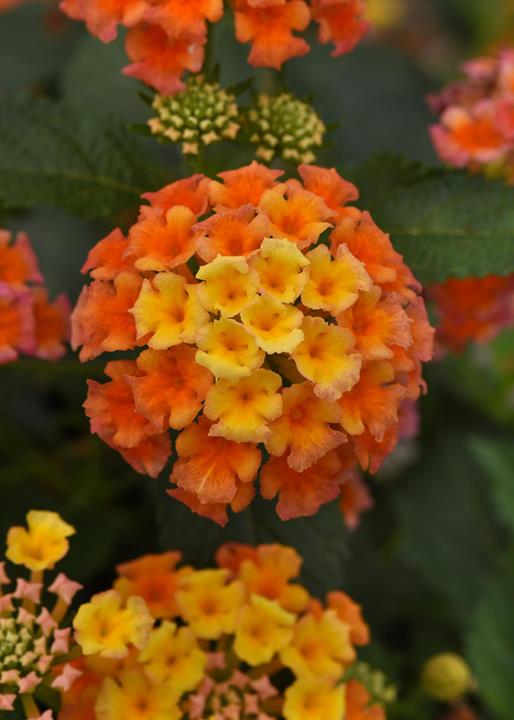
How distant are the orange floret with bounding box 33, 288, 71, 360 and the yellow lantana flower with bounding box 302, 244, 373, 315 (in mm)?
320

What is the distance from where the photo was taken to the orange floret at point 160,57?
0.81 meters

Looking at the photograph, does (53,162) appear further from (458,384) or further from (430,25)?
(430,25)

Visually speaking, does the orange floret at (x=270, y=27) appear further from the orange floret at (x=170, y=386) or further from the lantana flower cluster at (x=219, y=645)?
the lantana flower cluster at (x=219, y=645)

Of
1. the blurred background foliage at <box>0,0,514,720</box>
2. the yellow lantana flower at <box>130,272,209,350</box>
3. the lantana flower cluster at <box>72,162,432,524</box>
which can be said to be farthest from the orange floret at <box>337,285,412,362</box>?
the blurred background foliage at <box>0,0,514,720</box>

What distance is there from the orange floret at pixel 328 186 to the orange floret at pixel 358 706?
408 mm

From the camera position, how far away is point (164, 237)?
0.74 m

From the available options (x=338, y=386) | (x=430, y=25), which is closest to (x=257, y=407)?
(x=338, y=386)

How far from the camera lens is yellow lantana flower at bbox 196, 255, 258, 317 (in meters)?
0.68

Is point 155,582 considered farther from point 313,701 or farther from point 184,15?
point 184,15

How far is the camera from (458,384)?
4.81 feet

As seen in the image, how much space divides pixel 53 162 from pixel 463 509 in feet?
2.73

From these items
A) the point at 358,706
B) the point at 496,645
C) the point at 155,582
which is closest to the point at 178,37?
the point at 155,582

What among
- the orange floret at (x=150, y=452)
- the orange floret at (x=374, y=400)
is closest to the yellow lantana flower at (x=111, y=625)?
the orange floret at (x=150, y=452)

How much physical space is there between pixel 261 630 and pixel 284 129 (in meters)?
0.43
